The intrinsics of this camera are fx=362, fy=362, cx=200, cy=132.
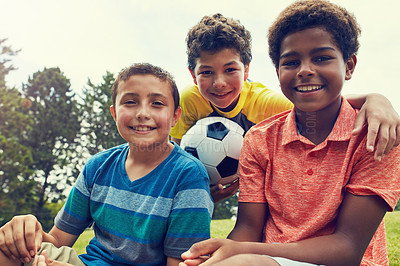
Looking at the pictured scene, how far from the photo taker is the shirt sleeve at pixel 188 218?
8.15 ft

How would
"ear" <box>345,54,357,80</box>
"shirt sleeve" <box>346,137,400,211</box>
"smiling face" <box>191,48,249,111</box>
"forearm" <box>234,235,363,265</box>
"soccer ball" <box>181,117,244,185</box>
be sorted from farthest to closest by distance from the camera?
"smiling face" <box>191,48,249,111</box> < "soccer ball" <box>181,117,244,185</box> < "ear" <box>345,54,357,80</box> < "shirt sleeve" <box>346,137,400,211</box> < "forearm" <box>234,235,363,265</box>

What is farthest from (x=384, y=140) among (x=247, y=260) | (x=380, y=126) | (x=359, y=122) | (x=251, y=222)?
(x=247, y=260)

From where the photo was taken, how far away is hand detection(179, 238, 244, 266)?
1864mm

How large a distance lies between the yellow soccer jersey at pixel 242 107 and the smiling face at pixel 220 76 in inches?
7.6

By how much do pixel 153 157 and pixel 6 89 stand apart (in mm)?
21764

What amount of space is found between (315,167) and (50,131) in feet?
83.4

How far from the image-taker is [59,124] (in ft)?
82.3

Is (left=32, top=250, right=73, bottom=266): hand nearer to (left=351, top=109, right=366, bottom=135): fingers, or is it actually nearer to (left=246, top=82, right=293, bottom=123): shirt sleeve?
(left=351, top=109, right=366, bottom=135): fingers

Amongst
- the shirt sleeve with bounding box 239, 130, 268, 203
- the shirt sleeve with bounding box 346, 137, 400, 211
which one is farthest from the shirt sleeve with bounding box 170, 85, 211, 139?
the shirt sleeve with bounding box 346, 137, 400, 211

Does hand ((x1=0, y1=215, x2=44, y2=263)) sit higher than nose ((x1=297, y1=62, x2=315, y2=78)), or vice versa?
nose ((x1=297, y1=62, x2=315, y2=78))

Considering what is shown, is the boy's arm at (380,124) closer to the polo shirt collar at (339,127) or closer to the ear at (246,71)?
the polo shirt collar at (339,127)

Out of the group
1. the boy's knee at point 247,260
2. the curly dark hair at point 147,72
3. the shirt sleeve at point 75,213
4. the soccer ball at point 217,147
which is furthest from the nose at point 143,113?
the boy's knee at point 247,260

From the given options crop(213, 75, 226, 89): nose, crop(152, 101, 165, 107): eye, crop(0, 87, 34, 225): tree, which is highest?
crop(213, 75, 226, 89): nose

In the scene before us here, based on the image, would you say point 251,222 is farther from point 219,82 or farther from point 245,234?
point 219,82
